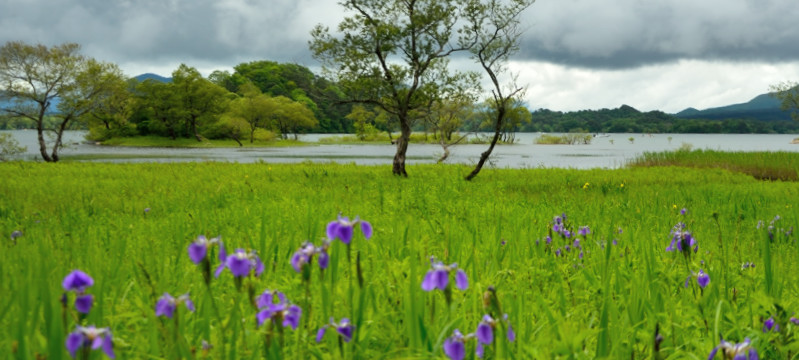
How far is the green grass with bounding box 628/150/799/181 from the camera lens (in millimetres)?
19828

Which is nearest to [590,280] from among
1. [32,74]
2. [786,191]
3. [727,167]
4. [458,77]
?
[786,191]

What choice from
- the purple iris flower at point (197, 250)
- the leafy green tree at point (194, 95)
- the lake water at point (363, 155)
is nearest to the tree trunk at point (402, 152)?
the lake water at point (363, 155)

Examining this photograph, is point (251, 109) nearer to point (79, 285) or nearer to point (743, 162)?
point (743, 162)

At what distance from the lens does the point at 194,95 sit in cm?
6638

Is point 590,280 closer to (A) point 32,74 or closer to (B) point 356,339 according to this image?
(B) point 356,339

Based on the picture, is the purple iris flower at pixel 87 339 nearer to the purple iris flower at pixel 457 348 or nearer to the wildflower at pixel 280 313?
the wildflower at pixel 280 313

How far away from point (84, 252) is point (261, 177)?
10.2 metres

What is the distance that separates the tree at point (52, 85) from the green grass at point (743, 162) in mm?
34113

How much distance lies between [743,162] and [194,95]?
63697 millimetres

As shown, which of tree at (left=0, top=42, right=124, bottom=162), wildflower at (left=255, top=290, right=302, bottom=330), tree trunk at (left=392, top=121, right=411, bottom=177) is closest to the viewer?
wildflower at (left=255, top=290, right=302, bottom=330)

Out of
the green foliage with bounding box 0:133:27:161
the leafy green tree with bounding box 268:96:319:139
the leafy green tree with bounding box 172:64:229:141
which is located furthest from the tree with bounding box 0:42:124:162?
the leafy green tree with bounding box 268:96:319:139

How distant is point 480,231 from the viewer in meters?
5.61

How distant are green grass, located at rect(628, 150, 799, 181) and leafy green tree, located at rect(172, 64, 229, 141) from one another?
58516 millimetres

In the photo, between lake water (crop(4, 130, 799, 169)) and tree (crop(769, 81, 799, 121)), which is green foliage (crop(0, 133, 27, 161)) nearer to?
lake water (crop(4, 130, 799, 169))
